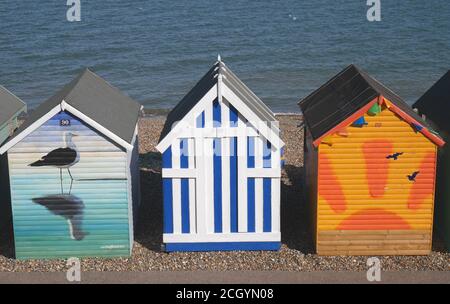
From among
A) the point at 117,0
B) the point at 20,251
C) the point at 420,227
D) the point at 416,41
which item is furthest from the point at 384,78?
the point at 117,0

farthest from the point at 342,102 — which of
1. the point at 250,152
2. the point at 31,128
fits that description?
the point at 31,128

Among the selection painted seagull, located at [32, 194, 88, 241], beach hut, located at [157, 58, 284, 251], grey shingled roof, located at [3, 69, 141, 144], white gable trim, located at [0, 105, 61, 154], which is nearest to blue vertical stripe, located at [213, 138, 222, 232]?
beach hut, located at [157, 58, 284, 251]

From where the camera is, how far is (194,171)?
41.6 ft

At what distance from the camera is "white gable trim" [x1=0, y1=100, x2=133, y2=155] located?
12250 mm

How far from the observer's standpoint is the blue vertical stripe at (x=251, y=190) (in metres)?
12.6

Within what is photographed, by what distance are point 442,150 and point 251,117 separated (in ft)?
12.0

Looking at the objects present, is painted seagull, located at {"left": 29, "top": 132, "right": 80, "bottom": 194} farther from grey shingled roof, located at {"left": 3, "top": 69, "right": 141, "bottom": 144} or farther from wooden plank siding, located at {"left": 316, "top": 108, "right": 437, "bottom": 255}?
wooden plank siding, located at {"left": 316, "top": 108, "right": 437, "bottom": 255}

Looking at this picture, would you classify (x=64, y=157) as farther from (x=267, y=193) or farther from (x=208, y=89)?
(x=267, y=193)

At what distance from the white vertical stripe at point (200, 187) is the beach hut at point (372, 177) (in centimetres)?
187

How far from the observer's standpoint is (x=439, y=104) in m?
14.1

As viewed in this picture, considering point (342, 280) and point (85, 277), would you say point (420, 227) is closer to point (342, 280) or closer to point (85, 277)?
point (342, 280)

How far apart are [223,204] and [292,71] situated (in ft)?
66.8

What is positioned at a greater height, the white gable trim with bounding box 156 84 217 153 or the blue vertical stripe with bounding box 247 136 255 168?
the white gable trim with bounding box 156 84 217 153

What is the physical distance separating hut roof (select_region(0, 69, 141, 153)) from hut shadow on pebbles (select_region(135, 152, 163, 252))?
6.30ft
